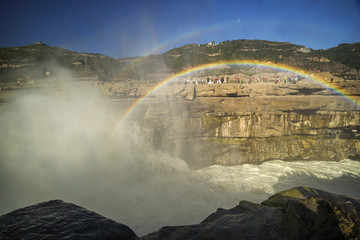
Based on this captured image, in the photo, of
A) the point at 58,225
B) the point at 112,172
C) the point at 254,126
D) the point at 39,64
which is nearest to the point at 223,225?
the point at 58,225

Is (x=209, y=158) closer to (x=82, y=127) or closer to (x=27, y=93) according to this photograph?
(x=82, y=127)

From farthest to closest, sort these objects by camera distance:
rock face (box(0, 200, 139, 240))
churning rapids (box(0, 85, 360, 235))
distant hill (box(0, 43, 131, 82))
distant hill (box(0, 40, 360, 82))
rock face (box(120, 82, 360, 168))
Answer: distant hill (box(0, 40, 360, 82)) < distant hill (box(0, 43, 131, 82)) < rock face (box(120, 82, 360, 168)) < churning rapids (box(0, 85, 360, 235)) < rock face (box(0, 200, 139, 240))

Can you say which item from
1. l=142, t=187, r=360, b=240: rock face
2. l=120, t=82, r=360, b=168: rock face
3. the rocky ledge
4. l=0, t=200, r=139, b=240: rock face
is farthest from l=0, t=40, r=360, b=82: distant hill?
l=142, t=187, r=360, b=240: rock face

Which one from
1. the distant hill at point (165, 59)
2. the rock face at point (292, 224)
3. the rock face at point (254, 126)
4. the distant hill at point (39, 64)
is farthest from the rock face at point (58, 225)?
the distant hill at point (39, 64)

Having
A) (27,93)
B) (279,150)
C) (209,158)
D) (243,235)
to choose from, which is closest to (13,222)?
(243,235)

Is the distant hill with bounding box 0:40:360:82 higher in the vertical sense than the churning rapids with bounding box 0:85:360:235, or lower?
higher

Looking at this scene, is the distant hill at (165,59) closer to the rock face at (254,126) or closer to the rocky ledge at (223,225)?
the rock face at (254,126)

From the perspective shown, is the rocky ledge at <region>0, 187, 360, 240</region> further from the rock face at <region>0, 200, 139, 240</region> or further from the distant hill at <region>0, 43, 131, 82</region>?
the distant hill at <region>0, 43, 131, 82</region>
